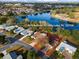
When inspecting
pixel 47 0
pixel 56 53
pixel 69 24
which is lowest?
pixel 56 53

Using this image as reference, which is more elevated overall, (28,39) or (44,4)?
(44,4)

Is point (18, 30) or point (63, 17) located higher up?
point (63, 17)

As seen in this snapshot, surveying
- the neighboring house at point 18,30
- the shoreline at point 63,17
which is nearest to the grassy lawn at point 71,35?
the shoreline at point 63,17

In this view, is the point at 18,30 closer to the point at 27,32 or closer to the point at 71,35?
the point at 27,32

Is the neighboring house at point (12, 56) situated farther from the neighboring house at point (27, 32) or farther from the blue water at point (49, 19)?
the blue water at point (49, 19)

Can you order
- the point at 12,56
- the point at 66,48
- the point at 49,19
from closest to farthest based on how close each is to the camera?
the point at 12,56 → the point at 66,48 → the point at 49,19

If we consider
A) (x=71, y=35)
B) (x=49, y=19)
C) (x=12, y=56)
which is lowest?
(x=12, y=56)

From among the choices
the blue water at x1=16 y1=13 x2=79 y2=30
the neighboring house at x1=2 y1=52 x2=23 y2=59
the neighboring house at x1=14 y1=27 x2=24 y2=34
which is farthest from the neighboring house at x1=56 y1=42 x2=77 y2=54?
the neighboring house at x1=14 y1=27 x2=24 y2=34

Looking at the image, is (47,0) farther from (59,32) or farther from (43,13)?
(59,32)

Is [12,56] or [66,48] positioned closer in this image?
[12,56]

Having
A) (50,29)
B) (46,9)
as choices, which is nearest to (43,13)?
(46,9)

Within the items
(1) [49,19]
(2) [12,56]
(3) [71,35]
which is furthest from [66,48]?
(2) [12,56]
